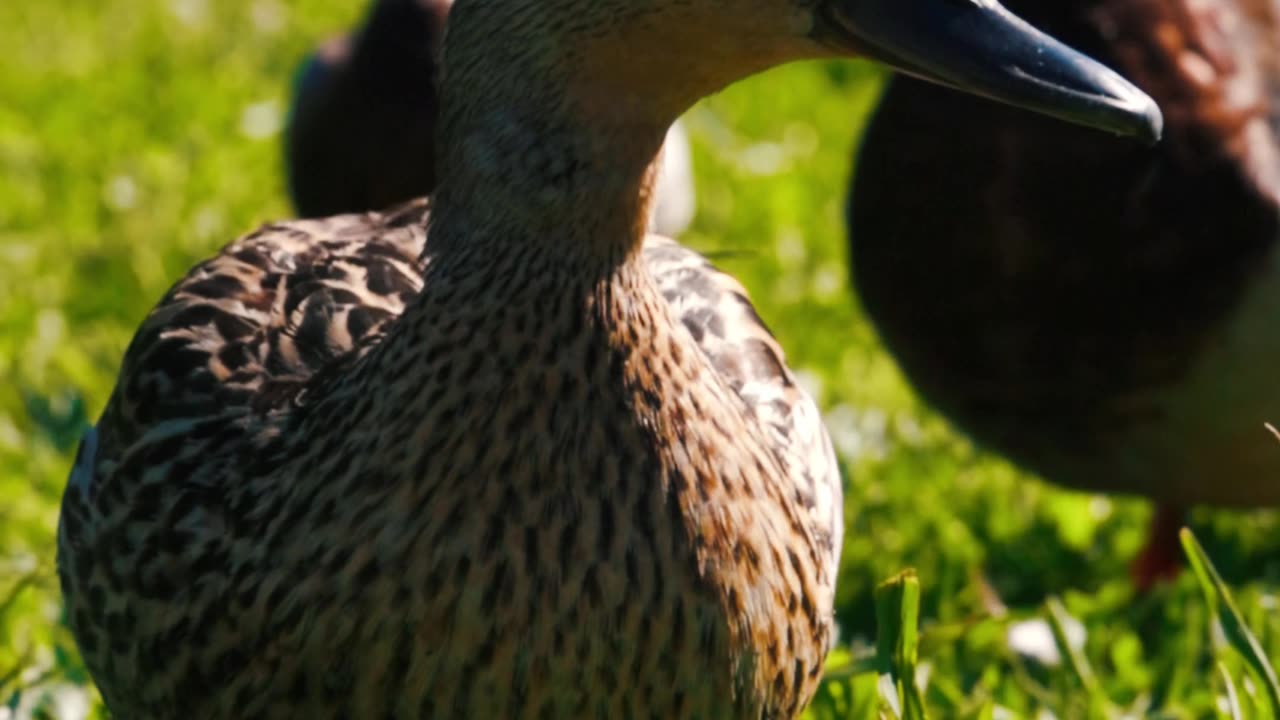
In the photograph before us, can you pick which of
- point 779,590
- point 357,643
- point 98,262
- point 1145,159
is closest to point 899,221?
point 1145,159

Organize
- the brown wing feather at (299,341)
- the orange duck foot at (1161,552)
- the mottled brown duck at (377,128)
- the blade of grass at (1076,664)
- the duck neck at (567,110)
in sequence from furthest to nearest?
the mottled brown duck at (377,128) < the orange duck foot at (1161,552) < the blade of grass at (1076,664) < the brown wing feather at (299,341) < the duck neck at (567,110)

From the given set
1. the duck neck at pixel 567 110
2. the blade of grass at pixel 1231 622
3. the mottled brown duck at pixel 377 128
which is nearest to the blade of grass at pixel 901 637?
the blade of grass at pixel 1231 622

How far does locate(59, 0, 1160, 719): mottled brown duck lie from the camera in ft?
8.03

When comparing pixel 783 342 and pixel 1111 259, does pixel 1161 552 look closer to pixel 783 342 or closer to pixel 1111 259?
pixel 1111 259

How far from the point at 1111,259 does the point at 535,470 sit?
1.68 meters

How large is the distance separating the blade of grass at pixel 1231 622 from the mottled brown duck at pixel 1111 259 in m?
0.92

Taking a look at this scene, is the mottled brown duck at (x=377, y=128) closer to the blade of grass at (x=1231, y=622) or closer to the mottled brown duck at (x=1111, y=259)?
the mottled brown duck at (x=1111, y=259)

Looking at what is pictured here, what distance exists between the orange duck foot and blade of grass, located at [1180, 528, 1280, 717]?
130 cm

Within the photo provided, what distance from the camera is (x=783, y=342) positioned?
5.22m

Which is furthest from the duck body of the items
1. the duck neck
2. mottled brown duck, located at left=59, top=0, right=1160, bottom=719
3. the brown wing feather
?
the duck neck

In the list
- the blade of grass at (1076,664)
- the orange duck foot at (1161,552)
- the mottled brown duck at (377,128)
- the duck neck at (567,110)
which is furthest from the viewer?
the mottled brown duck at (377,128)

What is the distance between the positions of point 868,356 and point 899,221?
1149 mm

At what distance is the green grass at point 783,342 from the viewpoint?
11.7 feet

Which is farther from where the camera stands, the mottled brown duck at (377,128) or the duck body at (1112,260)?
the mottled brown duck at (377,128)
